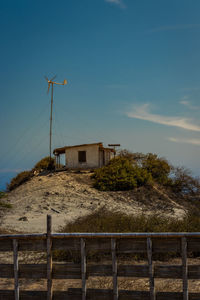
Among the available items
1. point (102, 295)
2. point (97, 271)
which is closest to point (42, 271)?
point (97, 271)

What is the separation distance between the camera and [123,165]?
995 inches

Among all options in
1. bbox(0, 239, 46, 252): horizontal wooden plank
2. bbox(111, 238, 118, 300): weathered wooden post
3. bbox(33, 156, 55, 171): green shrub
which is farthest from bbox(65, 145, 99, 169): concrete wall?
bbox(111, 238, 118, 300): weathered wooden post

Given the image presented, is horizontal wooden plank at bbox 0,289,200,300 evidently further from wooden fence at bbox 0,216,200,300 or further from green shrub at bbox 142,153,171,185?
green shrub at bbox 142,153,171,185

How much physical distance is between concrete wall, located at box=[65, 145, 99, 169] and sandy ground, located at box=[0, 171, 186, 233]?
245cm

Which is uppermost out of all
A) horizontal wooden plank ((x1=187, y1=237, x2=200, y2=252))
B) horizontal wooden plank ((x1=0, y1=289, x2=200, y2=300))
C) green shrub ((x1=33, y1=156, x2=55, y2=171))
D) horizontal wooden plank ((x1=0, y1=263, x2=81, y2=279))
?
green shrub ((x1=33, y1=156, x2=55, y2=171))

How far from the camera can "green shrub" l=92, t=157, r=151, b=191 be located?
23302 mm

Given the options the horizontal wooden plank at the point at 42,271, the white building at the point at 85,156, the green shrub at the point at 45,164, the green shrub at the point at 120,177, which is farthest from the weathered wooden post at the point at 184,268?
the green shrub at the point at 45,164

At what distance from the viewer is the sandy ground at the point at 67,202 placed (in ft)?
49.2

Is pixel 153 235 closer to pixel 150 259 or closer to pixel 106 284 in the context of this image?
pixel 150 259

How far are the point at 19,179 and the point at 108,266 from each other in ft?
87.9

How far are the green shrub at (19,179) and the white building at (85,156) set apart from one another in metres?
3.47

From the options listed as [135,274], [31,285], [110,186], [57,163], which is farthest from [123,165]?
[135,274]

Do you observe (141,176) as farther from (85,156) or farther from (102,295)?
(102,295)

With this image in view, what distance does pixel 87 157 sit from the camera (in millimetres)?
29281
